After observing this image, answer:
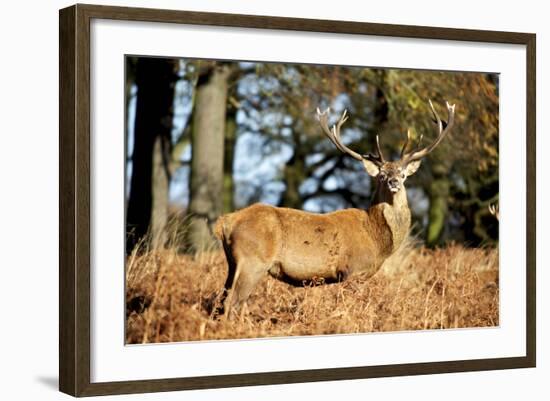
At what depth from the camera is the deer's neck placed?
30.9 feet

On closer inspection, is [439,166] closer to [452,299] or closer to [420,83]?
[420,83]

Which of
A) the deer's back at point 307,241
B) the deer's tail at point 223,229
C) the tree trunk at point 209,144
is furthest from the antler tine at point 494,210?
the tree trunk at point 209,144

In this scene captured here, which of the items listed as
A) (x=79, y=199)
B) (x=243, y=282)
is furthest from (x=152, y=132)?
(x=79, y=199)

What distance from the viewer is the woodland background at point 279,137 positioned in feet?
33.7

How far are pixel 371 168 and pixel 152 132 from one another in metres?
2.63

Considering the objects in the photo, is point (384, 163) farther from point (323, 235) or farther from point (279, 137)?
point (279, 137)

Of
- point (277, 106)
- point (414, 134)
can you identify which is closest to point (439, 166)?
point (414, 134)

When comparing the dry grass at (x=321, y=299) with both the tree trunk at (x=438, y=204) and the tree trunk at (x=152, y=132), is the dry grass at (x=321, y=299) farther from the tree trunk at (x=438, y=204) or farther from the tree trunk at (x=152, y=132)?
the tree trunk at (x=152, y=132)

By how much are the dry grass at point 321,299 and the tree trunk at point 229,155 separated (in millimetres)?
1980

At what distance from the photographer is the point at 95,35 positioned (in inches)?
313

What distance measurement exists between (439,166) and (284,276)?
8.07 ft

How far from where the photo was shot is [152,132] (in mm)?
11375

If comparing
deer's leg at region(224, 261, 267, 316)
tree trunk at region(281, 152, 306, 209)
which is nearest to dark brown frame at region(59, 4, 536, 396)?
deer's leg at region(224, 261, 267, 316)

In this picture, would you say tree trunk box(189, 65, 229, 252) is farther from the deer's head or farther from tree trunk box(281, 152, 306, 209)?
the deer's head
